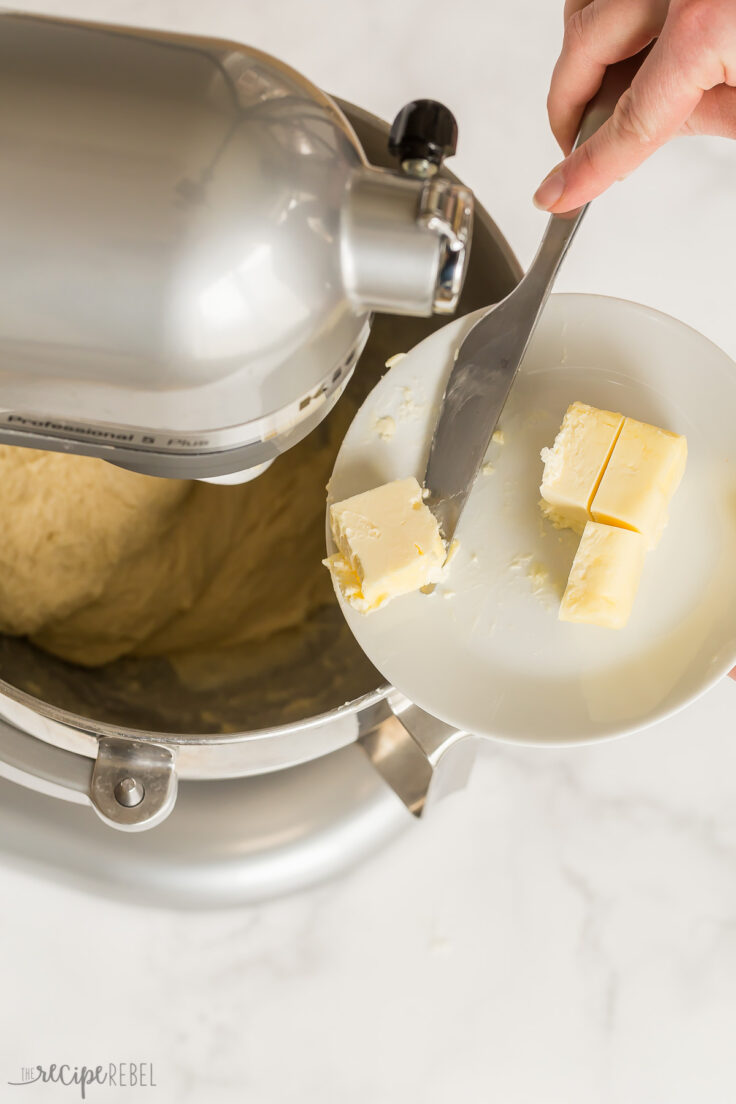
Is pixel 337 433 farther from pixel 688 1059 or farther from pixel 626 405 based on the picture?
pixel 688 1059

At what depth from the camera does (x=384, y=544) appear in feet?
1.71

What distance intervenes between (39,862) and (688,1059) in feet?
1.81

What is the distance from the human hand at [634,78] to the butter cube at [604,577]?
0.68ft

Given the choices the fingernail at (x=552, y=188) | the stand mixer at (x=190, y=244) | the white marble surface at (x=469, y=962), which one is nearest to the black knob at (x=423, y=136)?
the stand mixer at (x=190, y=244)

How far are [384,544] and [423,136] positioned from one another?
217mm

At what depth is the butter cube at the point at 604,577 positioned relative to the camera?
517 millimetres

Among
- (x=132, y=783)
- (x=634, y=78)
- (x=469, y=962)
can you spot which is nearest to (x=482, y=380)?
(x=634, y=78)

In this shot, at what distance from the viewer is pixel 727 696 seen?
787 mm

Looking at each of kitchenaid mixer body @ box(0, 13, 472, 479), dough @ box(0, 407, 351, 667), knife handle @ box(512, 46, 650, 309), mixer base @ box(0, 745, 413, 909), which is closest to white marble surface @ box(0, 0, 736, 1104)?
mixer base @ box(0, 745, 413, 909)

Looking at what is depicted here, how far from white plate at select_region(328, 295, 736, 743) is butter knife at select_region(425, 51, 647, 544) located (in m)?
0.01

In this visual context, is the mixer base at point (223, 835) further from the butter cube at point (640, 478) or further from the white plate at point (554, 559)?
the butter cube at point (640, 478)

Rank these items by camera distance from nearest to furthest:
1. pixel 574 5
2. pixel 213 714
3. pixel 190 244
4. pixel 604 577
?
pixel 190 244, pixel 604 577, pixel 574 5, pixel 213 714

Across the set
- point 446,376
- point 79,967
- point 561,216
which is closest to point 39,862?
point 79,967

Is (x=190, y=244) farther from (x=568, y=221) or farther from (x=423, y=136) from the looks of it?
(x=568, y=221)
